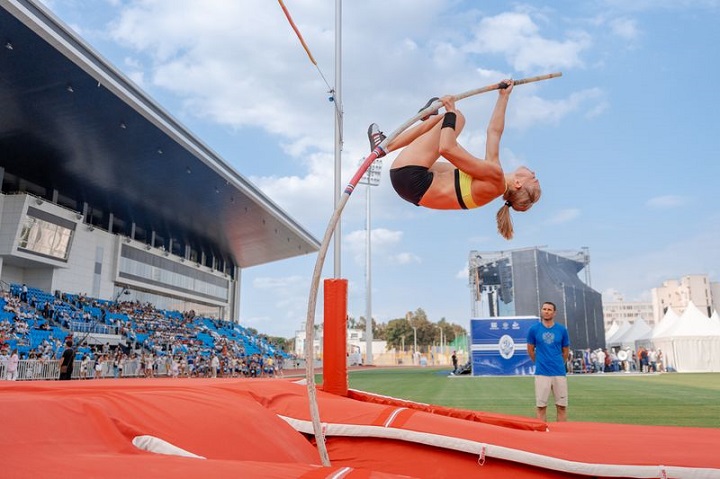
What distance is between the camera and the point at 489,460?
9.40ft

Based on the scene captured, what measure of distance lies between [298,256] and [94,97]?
24315mm

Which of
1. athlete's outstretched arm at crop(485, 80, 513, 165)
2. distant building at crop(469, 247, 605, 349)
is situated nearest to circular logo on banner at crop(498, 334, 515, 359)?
distant building at crop(469, 247, 605, 349)

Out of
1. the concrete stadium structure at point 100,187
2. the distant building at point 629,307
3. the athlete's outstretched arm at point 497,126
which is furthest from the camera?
the distant building at point 629,307

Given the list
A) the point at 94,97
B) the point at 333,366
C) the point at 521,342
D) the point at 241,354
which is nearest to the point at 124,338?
the point at 241,354

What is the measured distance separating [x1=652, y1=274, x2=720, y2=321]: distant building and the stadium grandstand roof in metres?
65.4

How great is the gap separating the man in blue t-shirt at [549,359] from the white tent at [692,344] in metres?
24.7

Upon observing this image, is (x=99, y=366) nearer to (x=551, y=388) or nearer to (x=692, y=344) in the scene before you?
(x=551, y=388)

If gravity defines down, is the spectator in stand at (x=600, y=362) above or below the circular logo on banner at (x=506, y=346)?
below

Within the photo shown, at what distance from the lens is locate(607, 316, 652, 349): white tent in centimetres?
3122

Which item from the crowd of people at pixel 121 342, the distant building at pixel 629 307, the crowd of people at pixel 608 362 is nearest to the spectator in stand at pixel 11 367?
the crowd of people at pixel 121 342

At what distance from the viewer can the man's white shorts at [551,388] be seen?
226 inches

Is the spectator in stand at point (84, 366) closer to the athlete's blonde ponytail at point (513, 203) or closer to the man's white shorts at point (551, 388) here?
the man's white shorts at point (551, 388)

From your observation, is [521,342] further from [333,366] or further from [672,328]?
[333,366]

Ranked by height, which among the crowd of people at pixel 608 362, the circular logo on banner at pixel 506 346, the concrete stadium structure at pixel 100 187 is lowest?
the crowd of people at pixel 608 362
